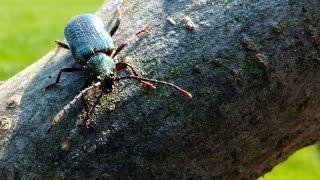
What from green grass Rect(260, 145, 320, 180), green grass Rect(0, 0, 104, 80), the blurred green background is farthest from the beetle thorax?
green grass Rect(0, 0, 104, 80)

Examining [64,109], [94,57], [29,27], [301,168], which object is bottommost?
[301,168]

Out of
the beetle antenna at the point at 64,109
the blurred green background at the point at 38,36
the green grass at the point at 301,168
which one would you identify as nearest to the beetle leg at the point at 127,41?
the beetle antenna at the point at 64,109

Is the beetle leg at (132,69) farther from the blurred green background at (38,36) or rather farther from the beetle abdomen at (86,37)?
the blurred green background at (38,36)

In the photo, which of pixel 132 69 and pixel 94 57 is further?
pixel 94 57

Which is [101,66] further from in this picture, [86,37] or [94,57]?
[86,37]

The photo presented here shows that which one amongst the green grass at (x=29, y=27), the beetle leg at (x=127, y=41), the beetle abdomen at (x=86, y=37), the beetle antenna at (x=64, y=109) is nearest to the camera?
the beetle antenna at (x=64, y=109)

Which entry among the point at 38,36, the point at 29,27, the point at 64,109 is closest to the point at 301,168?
the point at 38,36

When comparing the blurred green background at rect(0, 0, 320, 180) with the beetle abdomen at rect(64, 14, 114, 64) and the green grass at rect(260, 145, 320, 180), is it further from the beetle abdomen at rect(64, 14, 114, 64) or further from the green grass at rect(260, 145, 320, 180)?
the beetle abdomen at rect(64, 14, 114, 64)

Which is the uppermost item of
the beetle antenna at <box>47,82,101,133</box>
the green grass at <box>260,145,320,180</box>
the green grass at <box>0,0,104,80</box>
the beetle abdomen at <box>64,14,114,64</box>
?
the beetle antenna at <box>47,82,101,133</box>
